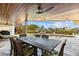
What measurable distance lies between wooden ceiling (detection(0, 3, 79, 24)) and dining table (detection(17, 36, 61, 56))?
0.24 meters

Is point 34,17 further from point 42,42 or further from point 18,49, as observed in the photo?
point 18,49

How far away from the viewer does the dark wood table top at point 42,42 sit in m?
2.17

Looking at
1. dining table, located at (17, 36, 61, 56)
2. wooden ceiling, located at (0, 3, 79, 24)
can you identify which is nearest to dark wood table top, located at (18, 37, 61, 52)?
dining table, located at (17, 36, 61, 56)

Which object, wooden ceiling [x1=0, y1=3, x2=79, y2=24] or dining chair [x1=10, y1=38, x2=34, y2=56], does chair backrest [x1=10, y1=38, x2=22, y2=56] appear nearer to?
dining chair [x1=10, y1=38, x2=34, y2=56]

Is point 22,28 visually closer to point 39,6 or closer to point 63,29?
point 39,6

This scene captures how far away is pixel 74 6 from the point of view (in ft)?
7.27

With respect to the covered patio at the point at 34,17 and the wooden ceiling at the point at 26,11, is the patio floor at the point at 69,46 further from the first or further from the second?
the wooden ceiling at the point at 26,11

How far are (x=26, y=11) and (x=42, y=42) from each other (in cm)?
43

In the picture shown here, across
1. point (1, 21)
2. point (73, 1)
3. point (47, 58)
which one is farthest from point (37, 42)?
point (73, 1)

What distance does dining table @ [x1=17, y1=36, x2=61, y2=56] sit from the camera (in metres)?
2.17

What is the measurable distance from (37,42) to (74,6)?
2.06ft

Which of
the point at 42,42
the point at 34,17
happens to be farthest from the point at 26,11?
the point at 42,42

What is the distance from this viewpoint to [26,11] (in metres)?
2.23

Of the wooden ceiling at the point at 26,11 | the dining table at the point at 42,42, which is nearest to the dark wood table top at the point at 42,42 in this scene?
the dining table at the point at 42,42
